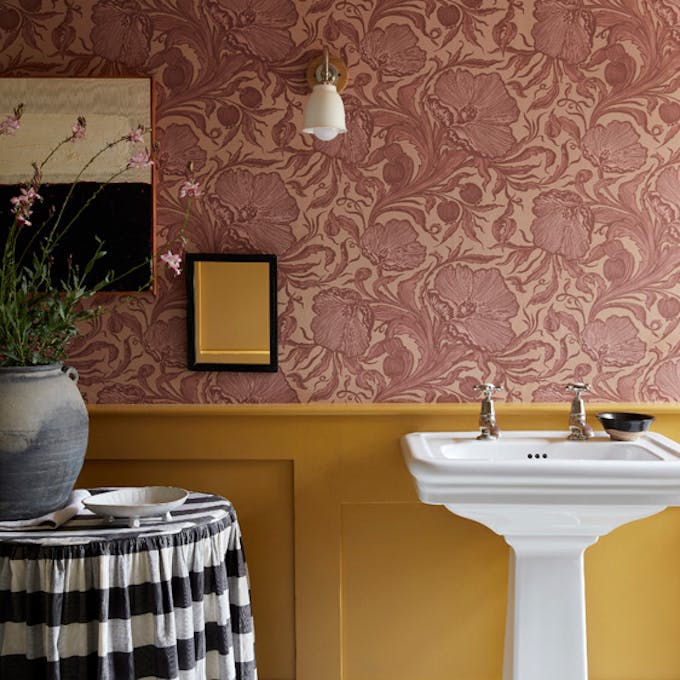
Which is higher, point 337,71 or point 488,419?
Result: point 337,71

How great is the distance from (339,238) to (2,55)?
1017 mm

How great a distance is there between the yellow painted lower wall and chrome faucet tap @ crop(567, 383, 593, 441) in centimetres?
35

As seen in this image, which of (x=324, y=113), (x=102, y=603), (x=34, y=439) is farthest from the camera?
(x=324, y=113)

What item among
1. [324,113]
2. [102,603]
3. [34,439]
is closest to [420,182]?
[324,113]

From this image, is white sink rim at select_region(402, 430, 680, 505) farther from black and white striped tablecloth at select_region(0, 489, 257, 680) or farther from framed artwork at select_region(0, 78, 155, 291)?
framed artwork at select_region(0, 78, 155, 291)

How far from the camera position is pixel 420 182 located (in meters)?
2.17

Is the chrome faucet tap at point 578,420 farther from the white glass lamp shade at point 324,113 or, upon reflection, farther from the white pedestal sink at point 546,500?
the white glass lamp shade at point 324,113

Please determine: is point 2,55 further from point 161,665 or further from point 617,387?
point 617,387

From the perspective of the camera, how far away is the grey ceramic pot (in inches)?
64.9

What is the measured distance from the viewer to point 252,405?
7.23 ft

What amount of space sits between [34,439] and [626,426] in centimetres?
137

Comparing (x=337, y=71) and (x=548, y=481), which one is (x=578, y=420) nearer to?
(x=548, y=481)

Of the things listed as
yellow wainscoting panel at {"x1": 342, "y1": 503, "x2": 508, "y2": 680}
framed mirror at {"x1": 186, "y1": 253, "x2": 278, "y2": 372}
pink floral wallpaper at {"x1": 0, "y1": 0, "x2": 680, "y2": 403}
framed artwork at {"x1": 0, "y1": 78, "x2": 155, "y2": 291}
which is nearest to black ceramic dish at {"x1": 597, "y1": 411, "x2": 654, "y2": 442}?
pink floral wallpaper at {"x1": 0, "y1": 0, "x2": 680, "y2": 403}

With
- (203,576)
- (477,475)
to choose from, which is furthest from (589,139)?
(203,576)
